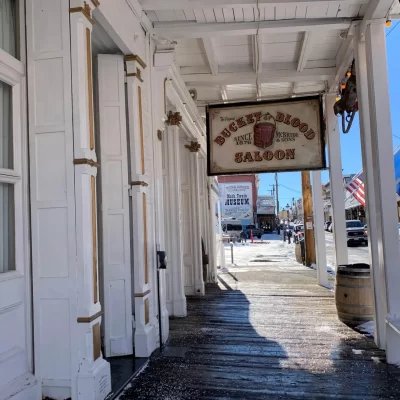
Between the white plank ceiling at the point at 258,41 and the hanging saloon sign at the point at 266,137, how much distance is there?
0.57 meters

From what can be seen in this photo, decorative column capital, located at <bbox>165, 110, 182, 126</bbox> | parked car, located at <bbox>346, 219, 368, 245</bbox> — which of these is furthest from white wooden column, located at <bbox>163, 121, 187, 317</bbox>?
parked car, located at <bbox>346, 219, 368, 245</bbox>

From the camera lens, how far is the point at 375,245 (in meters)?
3.77

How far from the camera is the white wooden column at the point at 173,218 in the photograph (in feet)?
17.4

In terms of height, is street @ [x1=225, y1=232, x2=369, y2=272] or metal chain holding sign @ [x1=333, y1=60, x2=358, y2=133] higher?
metal chain holding sign @ [x1=333, y1=60, x2=358, y2=133]

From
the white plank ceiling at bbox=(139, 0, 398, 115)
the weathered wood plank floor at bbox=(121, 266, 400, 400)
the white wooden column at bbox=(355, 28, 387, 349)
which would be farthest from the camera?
the white plank ceiling at bbox=(139, 0, 398, 115)

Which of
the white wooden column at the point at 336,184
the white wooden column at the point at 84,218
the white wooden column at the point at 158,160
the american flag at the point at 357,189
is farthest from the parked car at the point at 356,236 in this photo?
the white wooden column at the point at 84,218

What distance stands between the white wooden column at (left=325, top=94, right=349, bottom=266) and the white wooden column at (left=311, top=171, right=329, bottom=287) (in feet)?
4.00

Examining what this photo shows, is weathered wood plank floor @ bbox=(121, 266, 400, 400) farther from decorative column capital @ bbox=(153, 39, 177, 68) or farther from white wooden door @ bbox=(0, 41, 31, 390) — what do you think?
decorative column capital @ bbox=(153, 39, 177, 68)

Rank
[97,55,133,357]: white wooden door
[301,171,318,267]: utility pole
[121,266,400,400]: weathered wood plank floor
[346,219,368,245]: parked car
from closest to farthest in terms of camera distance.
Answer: [121,266,400,400]: weathered wood plank floor, [97,55,133,357]: white wooden door, [301,171,318,267]: utility pole, [346,219,368,245]: parked car

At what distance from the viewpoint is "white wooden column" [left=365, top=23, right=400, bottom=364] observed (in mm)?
3461

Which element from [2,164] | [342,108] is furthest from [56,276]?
[342,108]

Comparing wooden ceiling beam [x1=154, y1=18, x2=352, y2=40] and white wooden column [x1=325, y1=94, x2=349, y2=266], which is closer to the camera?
wooden ceiling beam [x1=154, y1=18, x2=352, y2=40]

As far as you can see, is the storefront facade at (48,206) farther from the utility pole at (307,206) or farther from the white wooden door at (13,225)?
the utility pole at (307,206)

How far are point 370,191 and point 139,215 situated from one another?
2.38 m
